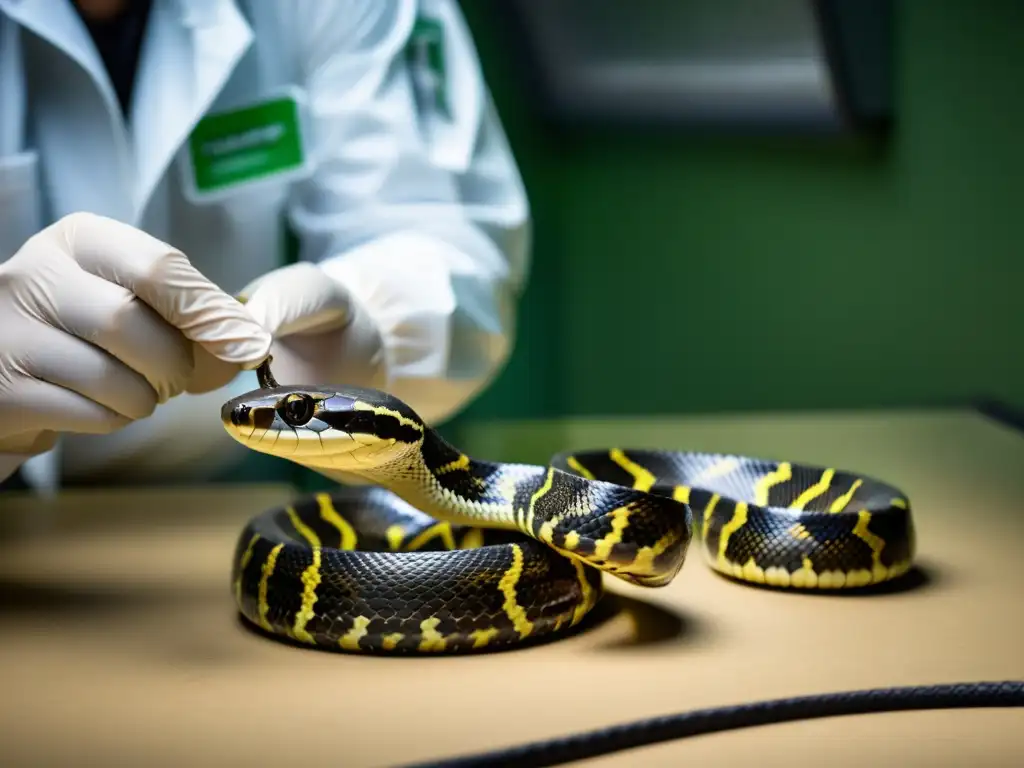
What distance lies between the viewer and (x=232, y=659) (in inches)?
46.1

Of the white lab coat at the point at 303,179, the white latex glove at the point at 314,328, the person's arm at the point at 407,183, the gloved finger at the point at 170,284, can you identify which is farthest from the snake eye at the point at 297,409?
the person's arm at the point at 407,183

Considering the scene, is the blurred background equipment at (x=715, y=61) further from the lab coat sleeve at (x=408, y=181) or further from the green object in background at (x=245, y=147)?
the green object in background at (x=245, y=147)

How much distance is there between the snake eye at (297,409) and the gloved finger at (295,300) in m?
0.20

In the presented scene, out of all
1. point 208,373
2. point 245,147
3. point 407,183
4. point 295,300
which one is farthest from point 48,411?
point 407,183

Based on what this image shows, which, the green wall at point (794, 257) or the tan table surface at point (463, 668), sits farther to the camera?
the green wall at point (794, 257)

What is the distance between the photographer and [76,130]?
1850 millimetres

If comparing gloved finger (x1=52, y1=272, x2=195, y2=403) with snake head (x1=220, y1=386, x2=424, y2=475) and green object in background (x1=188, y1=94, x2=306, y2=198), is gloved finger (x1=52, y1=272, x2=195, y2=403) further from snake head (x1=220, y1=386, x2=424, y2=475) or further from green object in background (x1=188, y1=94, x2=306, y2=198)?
green object in background (x1=188, y1=94, x2=306, y2=198)

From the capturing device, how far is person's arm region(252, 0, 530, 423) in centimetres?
203

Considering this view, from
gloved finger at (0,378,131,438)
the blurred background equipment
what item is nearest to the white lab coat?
gloved finger at (0,378,131,438)

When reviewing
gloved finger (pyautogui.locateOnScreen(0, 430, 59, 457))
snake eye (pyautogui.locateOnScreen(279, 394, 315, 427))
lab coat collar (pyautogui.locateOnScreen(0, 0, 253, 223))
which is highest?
lab coat collar (pyautogui.locateOnScreen(0, 0, 253, 223))

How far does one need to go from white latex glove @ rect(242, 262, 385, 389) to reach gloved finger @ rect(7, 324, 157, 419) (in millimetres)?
175

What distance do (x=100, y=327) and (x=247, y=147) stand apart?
69 centimetres

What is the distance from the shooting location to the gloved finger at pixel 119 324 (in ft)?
4.15

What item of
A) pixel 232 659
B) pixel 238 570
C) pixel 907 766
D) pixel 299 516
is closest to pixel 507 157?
pixel 299 516
